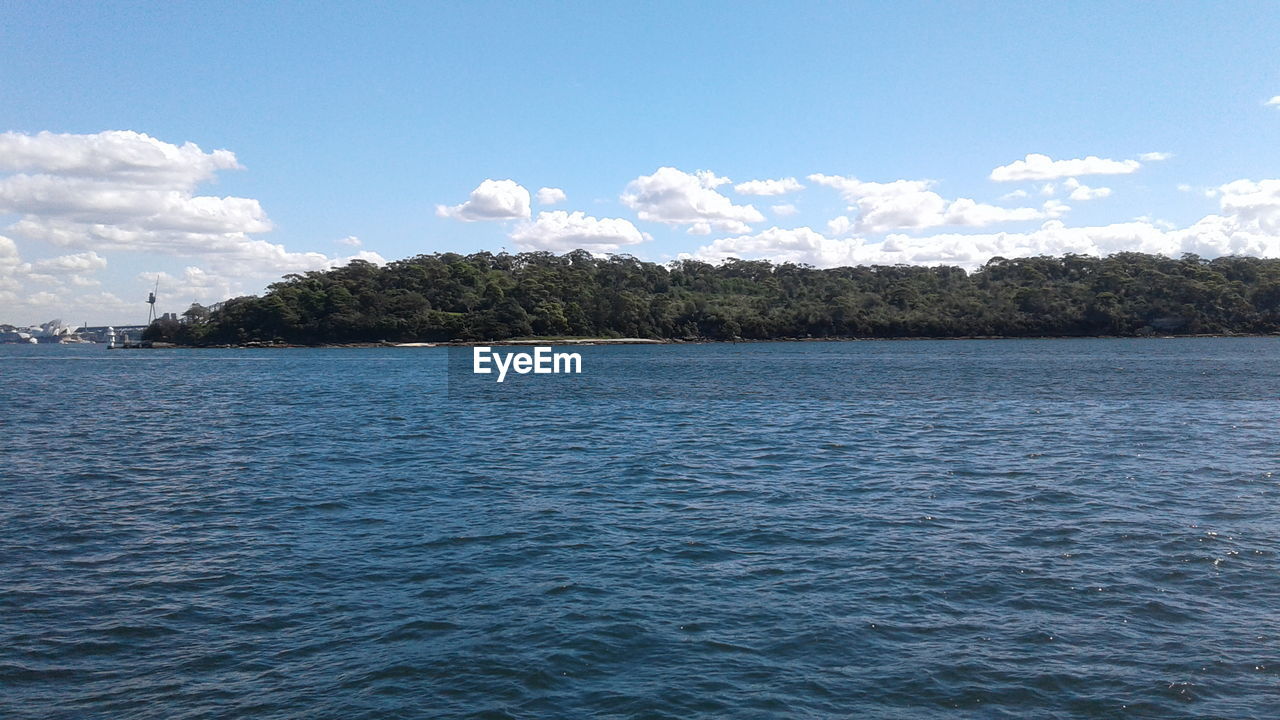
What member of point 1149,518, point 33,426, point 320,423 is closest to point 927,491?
point 1149,518

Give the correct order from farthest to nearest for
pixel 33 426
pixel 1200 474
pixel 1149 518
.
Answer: pixel 33 426
pixel 1200 474
pixel 1149 518

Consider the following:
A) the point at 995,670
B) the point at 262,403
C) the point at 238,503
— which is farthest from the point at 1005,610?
the point at 262,403

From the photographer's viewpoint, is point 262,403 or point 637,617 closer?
point 637,617

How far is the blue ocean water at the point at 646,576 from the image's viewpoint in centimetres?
1113

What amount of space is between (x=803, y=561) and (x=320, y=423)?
33307 mm

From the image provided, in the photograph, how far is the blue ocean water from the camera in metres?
11.1

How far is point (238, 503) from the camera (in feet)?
75.9

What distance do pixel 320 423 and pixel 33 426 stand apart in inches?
540

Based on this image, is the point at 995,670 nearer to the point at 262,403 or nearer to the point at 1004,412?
the point at 1004,412

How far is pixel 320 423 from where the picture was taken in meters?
44.0

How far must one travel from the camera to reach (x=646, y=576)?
15930mm

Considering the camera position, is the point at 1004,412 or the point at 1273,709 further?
the point at 1004,412

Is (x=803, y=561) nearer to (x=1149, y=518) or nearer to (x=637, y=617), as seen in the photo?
(x=637, y=617)

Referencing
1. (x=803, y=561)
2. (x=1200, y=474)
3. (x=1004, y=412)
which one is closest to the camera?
(x=803, y=561)
